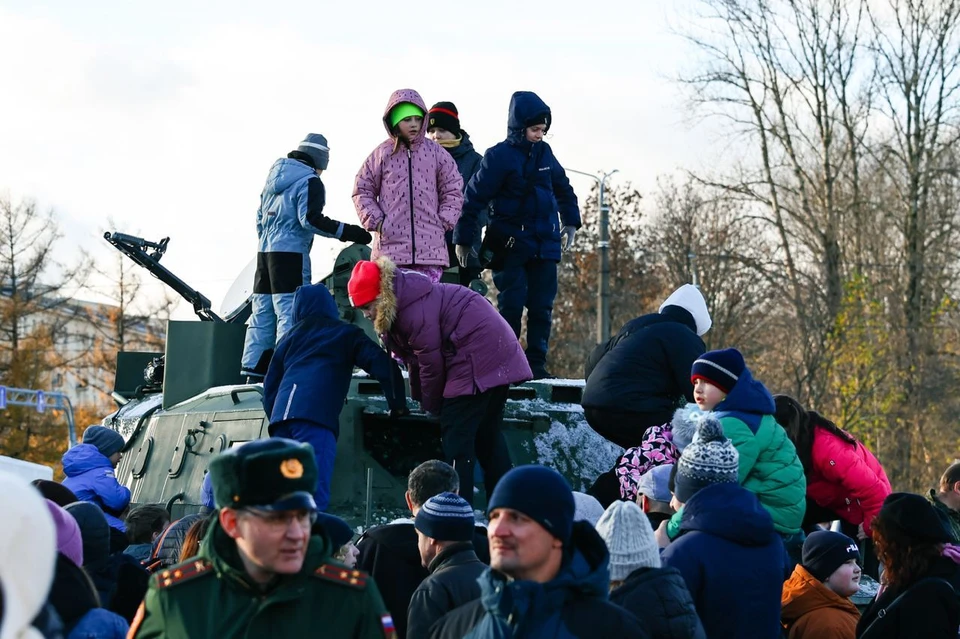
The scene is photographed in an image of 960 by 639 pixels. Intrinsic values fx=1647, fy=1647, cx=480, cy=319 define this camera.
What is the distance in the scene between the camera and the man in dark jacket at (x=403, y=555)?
6.76 meters

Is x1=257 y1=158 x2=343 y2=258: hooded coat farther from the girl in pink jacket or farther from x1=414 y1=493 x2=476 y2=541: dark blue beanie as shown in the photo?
x1=414 y1=493 x2=476 y2=541: dark blue beanie

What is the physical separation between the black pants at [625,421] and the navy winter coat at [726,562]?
263 centimetres

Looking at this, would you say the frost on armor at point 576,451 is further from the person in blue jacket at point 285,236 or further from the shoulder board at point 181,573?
the shoulder board at point 181,573

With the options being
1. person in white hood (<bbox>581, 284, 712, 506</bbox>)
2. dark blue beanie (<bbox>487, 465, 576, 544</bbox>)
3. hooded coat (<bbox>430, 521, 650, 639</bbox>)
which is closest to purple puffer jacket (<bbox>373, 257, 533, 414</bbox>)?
person in white hood (<bbox>581, 284, 712, 506</bbox>)

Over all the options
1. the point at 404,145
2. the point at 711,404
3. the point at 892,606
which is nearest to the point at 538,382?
the point at 404,145

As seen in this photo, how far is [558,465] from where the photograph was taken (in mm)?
9828

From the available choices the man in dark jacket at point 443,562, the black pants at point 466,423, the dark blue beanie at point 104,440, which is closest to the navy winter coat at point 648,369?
the black pants at point 466,423

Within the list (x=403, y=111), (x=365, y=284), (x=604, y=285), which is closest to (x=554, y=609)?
(x=365, y=284)

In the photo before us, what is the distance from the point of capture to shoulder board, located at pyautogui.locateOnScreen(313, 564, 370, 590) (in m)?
4.21

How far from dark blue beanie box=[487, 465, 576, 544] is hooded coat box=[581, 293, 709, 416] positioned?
4.04m

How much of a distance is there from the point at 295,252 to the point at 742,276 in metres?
23.6

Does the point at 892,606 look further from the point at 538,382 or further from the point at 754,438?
the point at 538,382

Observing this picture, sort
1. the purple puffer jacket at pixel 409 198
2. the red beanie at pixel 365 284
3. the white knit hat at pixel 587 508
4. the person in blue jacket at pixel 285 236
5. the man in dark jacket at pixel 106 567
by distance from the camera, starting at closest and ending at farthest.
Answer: the man in dark jacket at pixel 106 567, the white knit hat at pixel 587 508, the red beanie at pixel 365 284, the purple puffer jacket at pixel 409 198, the person in blue jacket at pixel 285 236

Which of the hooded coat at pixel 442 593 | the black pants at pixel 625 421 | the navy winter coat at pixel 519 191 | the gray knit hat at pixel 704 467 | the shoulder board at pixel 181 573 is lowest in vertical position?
the hooded coat at pixel 442 593
